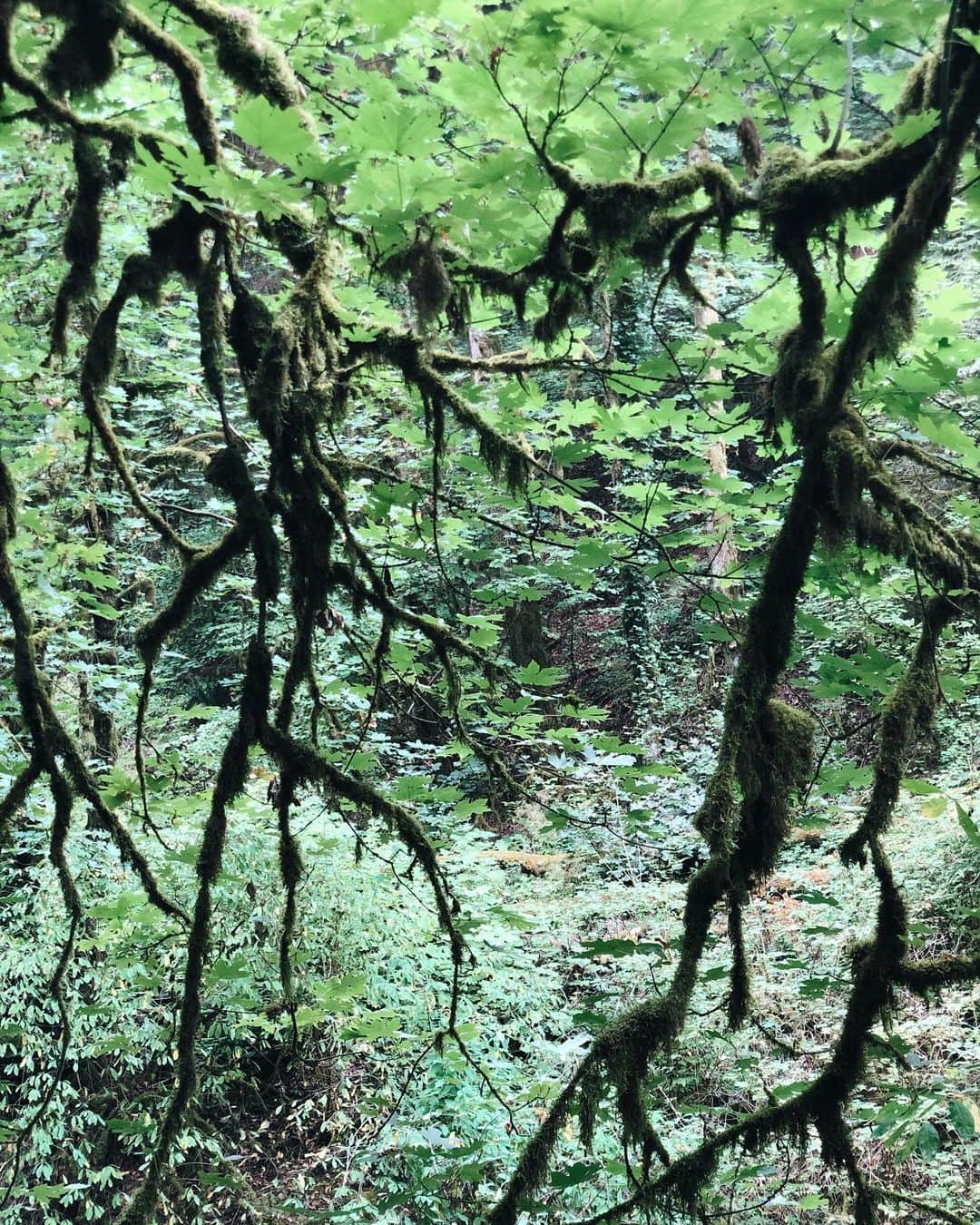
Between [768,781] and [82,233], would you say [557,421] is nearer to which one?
[768,781]

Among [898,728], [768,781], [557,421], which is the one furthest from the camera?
[557,421]

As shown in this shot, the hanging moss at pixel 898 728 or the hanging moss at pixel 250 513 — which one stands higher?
the hanging moss at pixel 250 513

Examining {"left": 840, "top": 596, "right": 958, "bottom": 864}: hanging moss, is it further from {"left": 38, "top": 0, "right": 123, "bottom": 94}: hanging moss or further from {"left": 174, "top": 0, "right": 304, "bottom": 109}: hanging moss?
{"left": 38, "top": 0, "right": 123, "bottom": 94}: hanging moss

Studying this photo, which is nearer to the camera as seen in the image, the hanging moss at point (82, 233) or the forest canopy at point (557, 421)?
the forest canopy at point (557, 421)

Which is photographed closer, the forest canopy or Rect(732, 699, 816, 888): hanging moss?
the forest canopy

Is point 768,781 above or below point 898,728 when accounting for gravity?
below

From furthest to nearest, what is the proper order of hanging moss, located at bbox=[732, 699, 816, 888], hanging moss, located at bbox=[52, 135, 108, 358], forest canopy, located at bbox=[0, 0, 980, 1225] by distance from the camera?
hanging moss, located at bbox=[52, 135, 108, 358]
hanging moss, located at bbox=[732, 699, 816, 888]
forest canopy, located at bbox=[0, 0, 980, 1225]

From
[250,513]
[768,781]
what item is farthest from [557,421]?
[768,781]

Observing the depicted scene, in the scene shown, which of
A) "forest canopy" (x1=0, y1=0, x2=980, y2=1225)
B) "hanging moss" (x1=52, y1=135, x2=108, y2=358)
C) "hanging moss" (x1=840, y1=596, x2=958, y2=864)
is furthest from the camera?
"hanging moss" (x1=52, y1=135, x2=108, y2=358)

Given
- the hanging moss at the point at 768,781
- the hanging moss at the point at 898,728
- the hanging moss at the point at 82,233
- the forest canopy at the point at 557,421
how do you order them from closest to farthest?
the forest canopy at the point at 557,421
the hanging moss at the point at 898,728
the hanging moss at the point at 768,781
the hanging moss at the point at 82,233

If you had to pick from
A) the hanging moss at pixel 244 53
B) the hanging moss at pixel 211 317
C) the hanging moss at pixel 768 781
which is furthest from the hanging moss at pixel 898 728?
the hanging moss at pixel 244 53

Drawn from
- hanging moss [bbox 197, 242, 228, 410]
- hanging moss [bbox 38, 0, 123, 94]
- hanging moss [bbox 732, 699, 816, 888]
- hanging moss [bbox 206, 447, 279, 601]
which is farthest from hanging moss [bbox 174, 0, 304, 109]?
hanging moss [bbox 732, 699, 816, 888]

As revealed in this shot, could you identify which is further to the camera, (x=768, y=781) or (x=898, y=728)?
(x=768, y=781)

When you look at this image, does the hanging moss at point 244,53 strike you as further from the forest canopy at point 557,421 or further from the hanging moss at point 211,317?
the hanging moss at point 211,317
